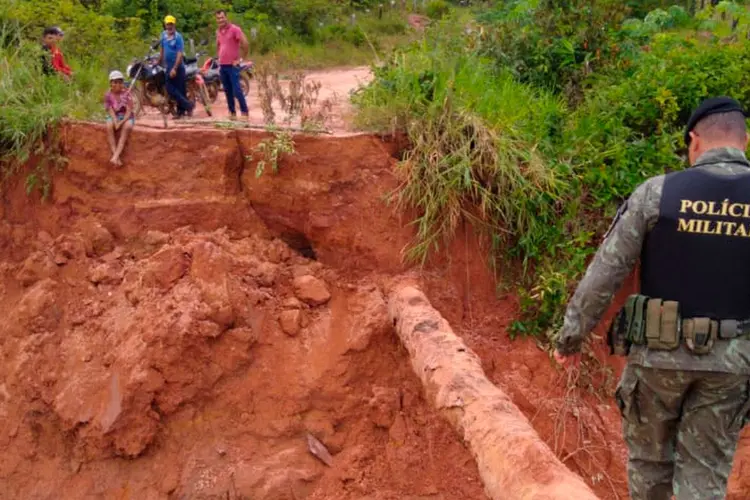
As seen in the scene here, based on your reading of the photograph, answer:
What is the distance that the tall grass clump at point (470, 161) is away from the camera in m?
4.69

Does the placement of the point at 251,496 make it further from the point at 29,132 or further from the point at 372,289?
the point at 29,132

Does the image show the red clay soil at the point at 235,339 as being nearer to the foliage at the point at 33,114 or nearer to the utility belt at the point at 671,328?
the foliage at the point at 33,114

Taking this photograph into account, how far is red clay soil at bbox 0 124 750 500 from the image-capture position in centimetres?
447

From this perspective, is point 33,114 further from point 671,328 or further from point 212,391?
point 671,328

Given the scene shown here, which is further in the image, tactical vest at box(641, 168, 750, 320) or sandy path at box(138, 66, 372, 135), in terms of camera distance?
sandy path at box(138, 66, 372, 135)

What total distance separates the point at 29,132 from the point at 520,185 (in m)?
3.31

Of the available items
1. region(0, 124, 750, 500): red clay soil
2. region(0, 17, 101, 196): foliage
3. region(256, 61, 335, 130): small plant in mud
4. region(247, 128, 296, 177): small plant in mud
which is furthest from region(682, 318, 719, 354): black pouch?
region(0, 17, 101, 196): foliage

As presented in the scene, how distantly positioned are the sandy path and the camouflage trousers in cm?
281

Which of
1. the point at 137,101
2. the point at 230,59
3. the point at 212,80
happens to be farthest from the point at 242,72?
the point at 137,101

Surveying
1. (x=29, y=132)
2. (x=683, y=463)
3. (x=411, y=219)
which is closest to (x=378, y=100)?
(x=411, y=219)

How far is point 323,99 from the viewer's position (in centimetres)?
670

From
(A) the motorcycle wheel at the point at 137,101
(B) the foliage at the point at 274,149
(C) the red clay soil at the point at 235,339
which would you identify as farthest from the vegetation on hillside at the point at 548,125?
(A) the motorcycle wheel at the point at 137,101

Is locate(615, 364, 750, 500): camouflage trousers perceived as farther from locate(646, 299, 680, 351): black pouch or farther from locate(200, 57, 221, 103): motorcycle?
locate(200, 57, 221, 103): motorcycle

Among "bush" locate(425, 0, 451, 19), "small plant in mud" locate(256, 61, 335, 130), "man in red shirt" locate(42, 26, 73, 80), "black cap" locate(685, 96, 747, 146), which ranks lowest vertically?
"bush" locate(425, 0, 451, 19)
